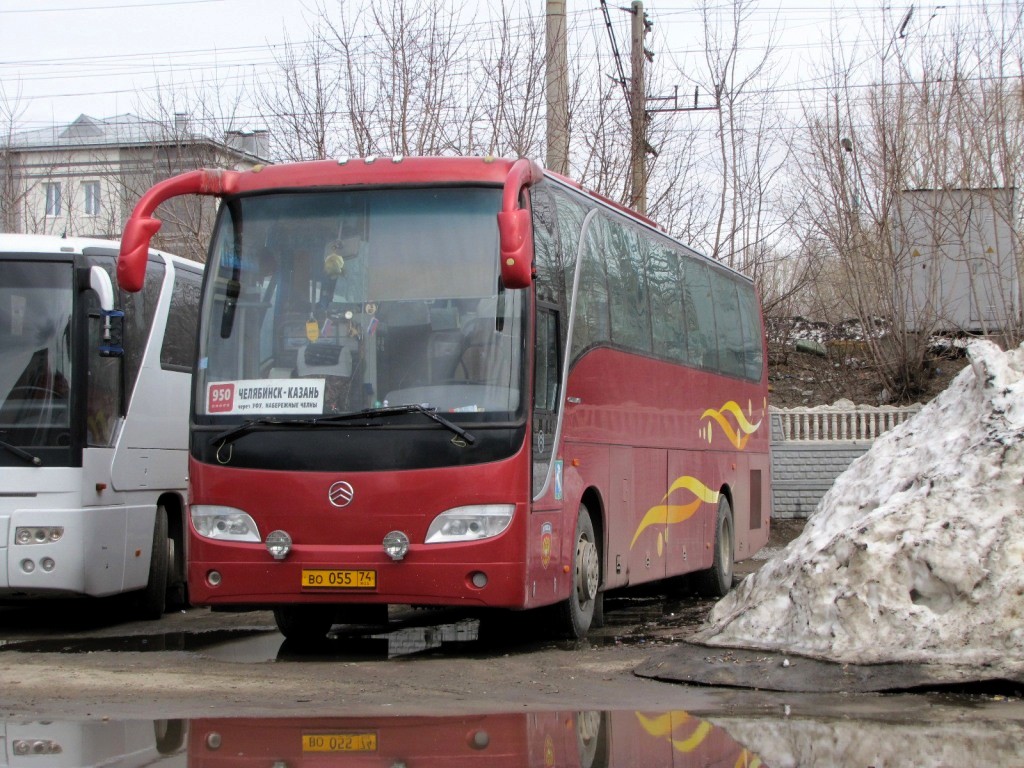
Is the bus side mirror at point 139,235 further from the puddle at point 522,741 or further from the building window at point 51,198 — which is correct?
the building window at point 51,198

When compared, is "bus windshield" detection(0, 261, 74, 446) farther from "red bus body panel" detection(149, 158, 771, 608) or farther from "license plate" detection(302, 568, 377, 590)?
"license plate" detection(302, 568, 377, 590)

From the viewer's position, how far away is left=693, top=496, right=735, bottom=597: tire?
1652 cm

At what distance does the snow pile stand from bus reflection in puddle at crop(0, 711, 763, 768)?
148 centimetres

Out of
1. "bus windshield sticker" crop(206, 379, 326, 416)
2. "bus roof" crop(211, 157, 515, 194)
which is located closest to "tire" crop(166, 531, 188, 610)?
"bus windshield sticker" crop(206, 379, 326, 416)

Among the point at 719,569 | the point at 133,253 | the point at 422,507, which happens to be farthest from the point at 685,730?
the point at 719,569

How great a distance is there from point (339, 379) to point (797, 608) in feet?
10.9

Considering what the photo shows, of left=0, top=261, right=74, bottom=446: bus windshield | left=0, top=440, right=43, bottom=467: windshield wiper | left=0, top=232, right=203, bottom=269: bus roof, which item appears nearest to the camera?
left=0, top=440, right=43, bottom=467: windshield wiper

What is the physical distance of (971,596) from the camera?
27.2 feet

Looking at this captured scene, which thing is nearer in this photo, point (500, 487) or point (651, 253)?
point (500, 487)

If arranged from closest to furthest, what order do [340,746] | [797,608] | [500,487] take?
[340,746] → [797,608] → [500,487]

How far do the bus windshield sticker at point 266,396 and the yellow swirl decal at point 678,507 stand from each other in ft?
13.0

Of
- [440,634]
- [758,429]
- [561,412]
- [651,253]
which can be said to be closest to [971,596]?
[561,412]

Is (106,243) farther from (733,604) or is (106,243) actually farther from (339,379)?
(733,604)

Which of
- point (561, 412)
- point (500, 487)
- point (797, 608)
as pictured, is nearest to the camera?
point (797, 608)
